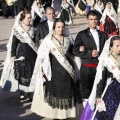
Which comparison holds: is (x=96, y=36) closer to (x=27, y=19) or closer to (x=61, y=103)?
(x=61, y=103)

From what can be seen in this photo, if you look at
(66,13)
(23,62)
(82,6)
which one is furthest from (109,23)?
(82,6)

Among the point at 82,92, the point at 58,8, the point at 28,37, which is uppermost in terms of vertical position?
the point at 28,37

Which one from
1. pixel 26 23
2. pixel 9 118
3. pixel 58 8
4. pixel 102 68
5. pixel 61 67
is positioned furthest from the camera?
pixel 58 8

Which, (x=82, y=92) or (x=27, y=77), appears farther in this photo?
(x=27, y=77)

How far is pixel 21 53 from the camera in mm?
7363

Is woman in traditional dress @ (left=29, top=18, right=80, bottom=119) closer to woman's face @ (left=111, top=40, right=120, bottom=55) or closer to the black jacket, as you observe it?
woman's face @ (left=111, top=40, right=120, bottom=55)

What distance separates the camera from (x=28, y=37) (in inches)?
289

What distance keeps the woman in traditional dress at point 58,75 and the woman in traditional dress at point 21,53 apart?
1.24 meters

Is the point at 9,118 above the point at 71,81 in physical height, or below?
below

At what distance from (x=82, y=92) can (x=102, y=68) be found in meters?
1.12

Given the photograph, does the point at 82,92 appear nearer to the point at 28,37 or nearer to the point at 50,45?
the point at 50,45

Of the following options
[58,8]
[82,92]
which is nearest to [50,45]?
[82,92]

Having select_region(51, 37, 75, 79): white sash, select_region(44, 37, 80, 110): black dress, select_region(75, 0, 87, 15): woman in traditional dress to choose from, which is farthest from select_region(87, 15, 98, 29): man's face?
select_region(75, 0, 87, 15): woman in traditional dress

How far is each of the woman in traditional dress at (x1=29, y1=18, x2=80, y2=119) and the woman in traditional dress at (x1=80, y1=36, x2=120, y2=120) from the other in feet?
3.04
